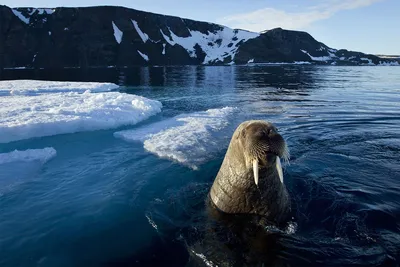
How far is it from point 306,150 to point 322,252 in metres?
5.54

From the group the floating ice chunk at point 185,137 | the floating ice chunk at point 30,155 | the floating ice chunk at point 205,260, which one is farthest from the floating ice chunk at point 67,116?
the floating ice chunk at point 205,260

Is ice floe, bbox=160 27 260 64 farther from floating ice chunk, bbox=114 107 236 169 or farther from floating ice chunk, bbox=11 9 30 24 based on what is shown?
floating ice chunk, bbox=114 107 236 169

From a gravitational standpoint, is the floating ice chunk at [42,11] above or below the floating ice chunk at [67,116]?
above

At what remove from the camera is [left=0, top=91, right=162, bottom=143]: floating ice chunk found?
10305 millimetres

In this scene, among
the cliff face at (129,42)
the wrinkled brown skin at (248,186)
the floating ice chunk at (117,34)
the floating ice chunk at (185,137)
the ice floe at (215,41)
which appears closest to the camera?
the wrinkled brown skin at (248,186)

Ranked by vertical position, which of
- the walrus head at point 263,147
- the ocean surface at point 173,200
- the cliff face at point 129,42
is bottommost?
the ocean surface at point 173,200

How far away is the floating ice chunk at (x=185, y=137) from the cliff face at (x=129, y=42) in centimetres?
8642

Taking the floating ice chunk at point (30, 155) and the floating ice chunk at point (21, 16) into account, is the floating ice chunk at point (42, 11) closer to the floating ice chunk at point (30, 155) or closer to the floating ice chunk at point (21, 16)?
the floating ice chunk at point (21, 16)

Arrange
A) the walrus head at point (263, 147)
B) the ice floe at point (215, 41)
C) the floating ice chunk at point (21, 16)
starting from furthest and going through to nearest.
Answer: the ice floe at point (215, 41) → the floating ice chunk at point (21, 16) → the walrus head at point (263, 147)

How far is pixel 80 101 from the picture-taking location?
16047 mm

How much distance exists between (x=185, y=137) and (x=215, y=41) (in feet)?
415

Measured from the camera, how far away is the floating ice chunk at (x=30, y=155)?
8125 millimetres

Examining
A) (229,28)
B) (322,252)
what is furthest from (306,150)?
(229,28)

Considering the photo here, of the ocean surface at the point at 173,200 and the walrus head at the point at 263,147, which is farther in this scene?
the ocean surface at the point at 173,200
